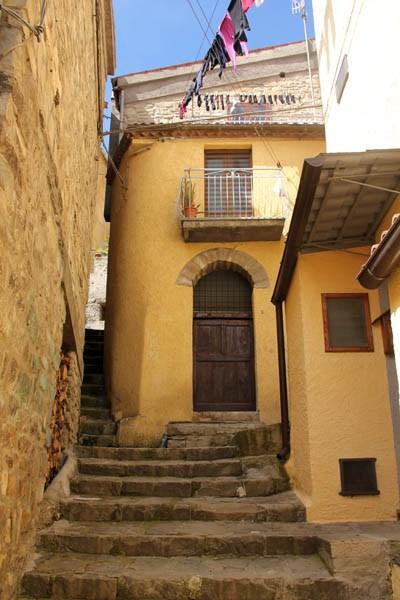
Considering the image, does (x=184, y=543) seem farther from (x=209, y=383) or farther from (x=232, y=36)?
(x=232, y=36)

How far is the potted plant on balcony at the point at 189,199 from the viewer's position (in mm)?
10148

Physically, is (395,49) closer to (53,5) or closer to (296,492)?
(53,5)

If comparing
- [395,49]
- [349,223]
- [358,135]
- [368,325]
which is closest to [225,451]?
[368,325]

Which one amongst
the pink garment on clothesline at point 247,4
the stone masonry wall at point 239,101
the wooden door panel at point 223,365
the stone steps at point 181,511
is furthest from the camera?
the stone masonry wall at point 239,101

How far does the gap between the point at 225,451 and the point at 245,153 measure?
6.70 metres

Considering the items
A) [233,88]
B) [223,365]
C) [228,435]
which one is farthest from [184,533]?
[233,88]

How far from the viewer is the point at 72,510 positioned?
529 centimetres

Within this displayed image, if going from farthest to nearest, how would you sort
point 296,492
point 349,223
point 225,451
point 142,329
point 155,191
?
point 155,191
point 142,329
point 225,451
point 296,492
point 349,223

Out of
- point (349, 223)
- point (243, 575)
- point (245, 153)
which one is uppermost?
point (245, 153)

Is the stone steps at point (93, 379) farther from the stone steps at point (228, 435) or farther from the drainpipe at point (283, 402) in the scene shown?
the drainpipe at point (283, 402)

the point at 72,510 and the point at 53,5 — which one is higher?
the point at 53,5

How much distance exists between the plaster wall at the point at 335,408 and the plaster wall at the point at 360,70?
153 centimetres

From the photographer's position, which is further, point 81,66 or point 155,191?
point 155,191

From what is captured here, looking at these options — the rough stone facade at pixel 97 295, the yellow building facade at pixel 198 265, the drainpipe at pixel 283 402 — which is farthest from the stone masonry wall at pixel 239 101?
the drainpipe at pixel 283 402
